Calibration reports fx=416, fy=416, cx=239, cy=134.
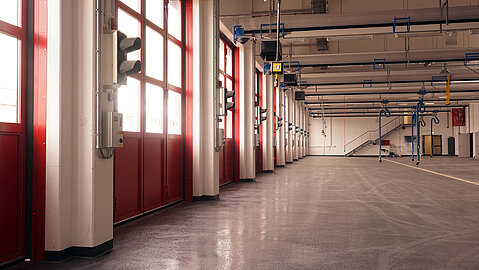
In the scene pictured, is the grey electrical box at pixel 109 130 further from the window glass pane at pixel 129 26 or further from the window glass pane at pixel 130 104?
the window glass pane at pixel 129 26

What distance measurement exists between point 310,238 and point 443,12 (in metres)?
7.35

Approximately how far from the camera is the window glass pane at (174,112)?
7724 mm

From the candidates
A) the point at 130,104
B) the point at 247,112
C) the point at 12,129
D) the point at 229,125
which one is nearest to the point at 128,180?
the point at 130,104

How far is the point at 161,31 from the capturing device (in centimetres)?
725

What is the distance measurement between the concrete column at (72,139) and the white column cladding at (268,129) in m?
12.7

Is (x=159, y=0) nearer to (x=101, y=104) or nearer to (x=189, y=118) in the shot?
(x=189, y=118)

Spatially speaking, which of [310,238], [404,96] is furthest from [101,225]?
[404,96]

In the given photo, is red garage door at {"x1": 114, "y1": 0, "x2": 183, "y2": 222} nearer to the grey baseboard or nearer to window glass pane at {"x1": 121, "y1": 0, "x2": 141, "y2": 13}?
window glass pane at {"x1": 121, "y1": 0, "x2": 141, "y2": 13}

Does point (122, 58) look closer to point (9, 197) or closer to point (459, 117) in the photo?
point (9, 197)

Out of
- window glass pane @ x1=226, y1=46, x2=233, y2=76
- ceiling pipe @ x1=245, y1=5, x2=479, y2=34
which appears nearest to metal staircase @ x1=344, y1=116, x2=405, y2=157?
window glass pane @ x1=226, y1=46, x2=233, y2=76

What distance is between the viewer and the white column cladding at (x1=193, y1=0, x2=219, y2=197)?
27.1 ft

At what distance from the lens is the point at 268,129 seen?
1706 cm

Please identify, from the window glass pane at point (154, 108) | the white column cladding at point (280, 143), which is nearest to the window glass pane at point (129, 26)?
the window glass pane at point (154, 108)

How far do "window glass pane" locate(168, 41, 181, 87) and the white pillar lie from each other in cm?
519
